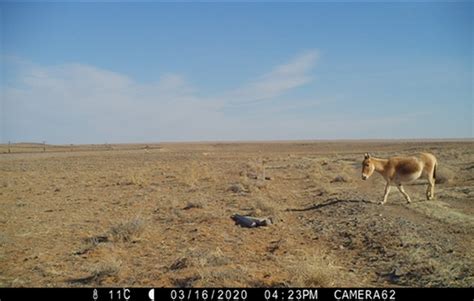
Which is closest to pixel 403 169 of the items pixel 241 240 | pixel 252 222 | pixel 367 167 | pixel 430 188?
pixel 367 167

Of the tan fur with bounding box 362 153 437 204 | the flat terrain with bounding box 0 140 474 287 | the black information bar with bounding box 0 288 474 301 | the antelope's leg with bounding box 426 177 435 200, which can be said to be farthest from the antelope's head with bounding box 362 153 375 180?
the black information bar with bounding box 0 288 474 301

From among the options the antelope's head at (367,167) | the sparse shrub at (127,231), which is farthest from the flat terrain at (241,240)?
the antelope's head at (367,167)

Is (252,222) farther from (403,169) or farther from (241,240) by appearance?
(403,169)

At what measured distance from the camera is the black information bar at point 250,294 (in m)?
6.23

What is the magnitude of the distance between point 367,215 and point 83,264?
8.48 metres

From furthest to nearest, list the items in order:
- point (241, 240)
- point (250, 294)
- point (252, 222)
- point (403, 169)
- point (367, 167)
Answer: point (367, 167)
point (403, 169)
point (252, 222)
point (241, 240)
point (250, 294)

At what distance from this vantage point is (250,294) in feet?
20.9

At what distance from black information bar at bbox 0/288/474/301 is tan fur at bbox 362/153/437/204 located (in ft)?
26.7

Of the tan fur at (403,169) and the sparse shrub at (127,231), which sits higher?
the tan fur at (403,169)

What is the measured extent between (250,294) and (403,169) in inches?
394

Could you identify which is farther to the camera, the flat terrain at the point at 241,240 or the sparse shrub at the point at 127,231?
the sparse shrub at the point at 127,231

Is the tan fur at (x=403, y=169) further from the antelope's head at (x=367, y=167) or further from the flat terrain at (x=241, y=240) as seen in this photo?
the flat terrain at (x=241, y=240)

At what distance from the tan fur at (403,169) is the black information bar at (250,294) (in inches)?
320

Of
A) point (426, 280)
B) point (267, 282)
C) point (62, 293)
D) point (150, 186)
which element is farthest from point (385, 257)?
point (150, 186)
